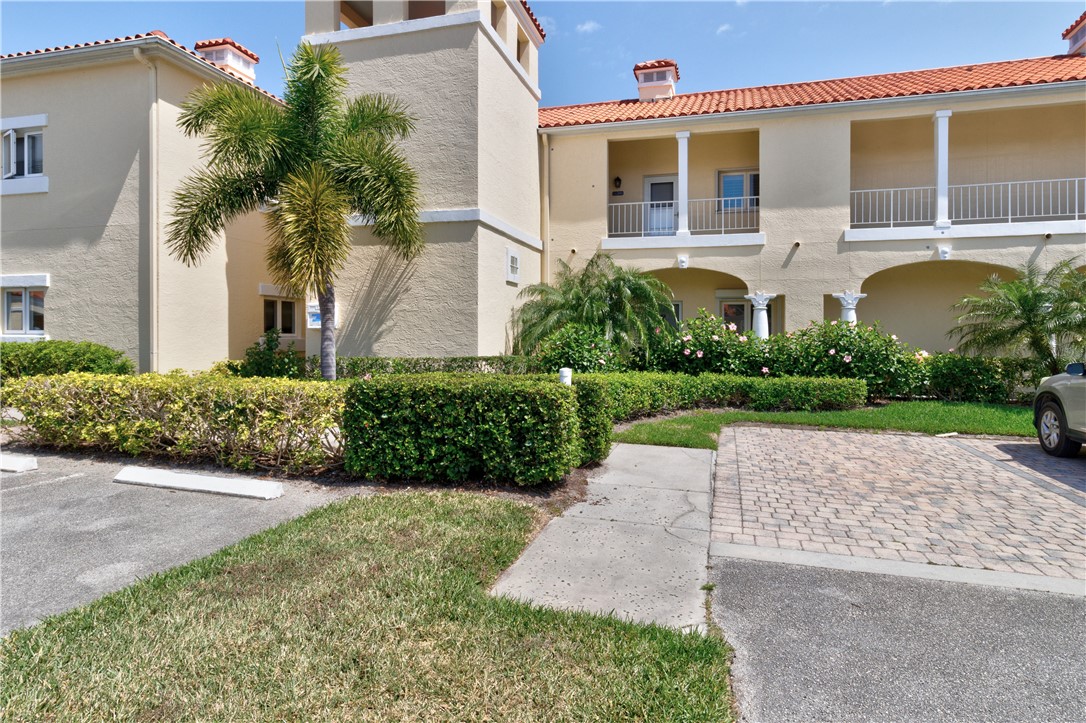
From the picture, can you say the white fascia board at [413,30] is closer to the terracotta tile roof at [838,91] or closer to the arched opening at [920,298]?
the terracotta tile roof at [838,91]

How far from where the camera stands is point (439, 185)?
1196cm

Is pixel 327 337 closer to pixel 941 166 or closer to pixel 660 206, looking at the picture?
pixel 660 206

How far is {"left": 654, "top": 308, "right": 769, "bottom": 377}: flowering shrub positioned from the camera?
489 inches

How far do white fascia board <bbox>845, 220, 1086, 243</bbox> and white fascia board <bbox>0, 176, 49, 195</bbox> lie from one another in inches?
715

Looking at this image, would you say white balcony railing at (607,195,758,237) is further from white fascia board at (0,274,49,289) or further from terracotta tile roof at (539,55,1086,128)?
white fascia board at (0,274,49,289)

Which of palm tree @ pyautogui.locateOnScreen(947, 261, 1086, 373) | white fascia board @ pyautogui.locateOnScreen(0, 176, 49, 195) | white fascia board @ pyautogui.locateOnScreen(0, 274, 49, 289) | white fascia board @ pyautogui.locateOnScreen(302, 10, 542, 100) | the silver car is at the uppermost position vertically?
white fascia board @ pyautogui.locateOnScreen(302, 10, 542, 100)

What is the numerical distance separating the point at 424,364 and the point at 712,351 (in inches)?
240

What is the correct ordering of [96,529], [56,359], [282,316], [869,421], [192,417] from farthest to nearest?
[282,316] < [56,359] < [869,421] < [192,417] < [96,529]

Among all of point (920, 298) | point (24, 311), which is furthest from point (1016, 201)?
point (24, 311)

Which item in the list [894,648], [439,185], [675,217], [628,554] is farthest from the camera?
[675,217]

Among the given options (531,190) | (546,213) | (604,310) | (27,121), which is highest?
(27,121)

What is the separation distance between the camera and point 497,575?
3965mm

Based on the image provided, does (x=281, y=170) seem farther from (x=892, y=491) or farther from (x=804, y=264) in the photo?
(x=804, y=264)

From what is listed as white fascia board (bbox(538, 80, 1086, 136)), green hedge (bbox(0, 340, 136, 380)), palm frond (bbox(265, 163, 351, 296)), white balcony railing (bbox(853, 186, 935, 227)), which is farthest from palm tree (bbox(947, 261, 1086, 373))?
green hedge (bbox(0, 340, 136, 380))
